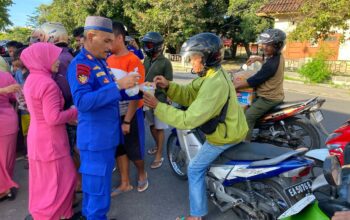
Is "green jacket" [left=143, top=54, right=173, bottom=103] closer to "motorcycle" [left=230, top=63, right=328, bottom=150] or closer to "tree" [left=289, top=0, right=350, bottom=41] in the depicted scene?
"motorcycle" [left=230, top=63, right=328, bottom=150]

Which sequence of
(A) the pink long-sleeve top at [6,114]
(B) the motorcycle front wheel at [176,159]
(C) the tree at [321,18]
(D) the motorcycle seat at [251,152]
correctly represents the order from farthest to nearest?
(C) the tree at [321,18]
(B) the motorcycle front wheel at [176,159]
(A) the pink long-sleeve top at [6,114]
(D) the motorcycle seat at [251,152]

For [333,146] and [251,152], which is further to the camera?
[333,146]

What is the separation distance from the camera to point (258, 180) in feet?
9.14

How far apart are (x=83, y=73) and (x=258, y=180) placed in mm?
1747

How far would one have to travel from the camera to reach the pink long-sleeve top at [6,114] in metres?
3.42

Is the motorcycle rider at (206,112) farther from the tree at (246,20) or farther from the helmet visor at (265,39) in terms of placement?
the tree at (246,20)

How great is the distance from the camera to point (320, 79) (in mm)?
12383

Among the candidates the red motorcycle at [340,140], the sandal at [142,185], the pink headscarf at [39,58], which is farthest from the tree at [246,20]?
the pink headscarf at [39,58]

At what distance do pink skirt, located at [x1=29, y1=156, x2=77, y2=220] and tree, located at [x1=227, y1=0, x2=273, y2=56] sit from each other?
20062 mm

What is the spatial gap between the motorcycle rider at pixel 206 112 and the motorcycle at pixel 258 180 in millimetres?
122

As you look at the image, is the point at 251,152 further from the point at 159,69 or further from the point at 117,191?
the point at 159,69

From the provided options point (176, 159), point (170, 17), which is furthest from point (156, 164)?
point (170, 17)

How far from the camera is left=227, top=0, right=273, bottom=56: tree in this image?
70.2ft

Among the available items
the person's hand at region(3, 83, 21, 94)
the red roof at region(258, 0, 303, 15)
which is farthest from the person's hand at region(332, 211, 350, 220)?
the red roof at region(258, 0, 303, 15)
